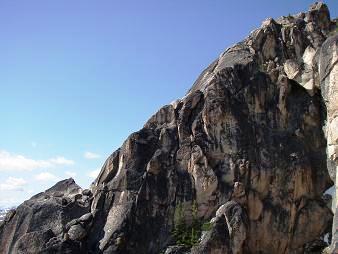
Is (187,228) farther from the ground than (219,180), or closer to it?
closer to it

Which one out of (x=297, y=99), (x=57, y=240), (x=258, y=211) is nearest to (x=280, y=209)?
(x=258, y=211)

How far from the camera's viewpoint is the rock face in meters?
29.3

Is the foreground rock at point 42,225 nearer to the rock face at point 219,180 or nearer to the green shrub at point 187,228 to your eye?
the rock face at point 219,180

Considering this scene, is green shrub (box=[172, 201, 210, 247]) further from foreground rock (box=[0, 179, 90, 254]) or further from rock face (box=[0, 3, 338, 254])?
foreground rock (box=[0, 179, 90, 254])

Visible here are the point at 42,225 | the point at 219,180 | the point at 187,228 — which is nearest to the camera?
the point at 187,228

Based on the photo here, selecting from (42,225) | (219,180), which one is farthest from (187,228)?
(42,225)

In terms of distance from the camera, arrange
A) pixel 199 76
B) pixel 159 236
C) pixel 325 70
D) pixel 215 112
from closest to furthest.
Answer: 1. pixel 325 70
2. pixel 159 236
3. pixel 215 112
4. pixel 199 76

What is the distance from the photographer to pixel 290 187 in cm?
3127

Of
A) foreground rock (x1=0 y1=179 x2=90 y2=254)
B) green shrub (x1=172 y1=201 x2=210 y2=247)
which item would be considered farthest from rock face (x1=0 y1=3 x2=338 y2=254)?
green shrub (x1=172 y1=201 x2=210 y2=247)

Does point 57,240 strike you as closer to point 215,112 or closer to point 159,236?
point 159,236

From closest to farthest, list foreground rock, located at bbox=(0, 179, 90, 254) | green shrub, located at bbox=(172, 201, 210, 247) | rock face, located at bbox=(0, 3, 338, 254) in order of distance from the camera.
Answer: foreground rock, located at bbox=(0, 179, 90, 254), green shrub, located at bbox=(172, 201, 210, 247), rock face, located at bbox=(0, 3, 338, 254)

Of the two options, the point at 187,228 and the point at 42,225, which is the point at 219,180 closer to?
the point at 187,228

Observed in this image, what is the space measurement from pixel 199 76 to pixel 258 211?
522 inches

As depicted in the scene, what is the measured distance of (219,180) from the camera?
31.1 m
